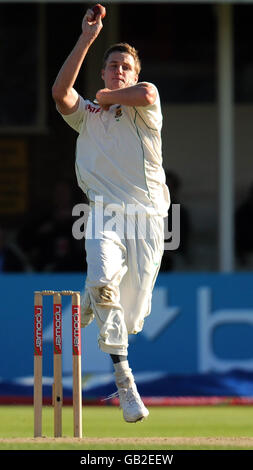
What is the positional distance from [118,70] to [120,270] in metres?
1.14

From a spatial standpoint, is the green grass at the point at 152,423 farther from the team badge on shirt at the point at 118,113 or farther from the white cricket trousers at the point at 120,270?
the team badge on shirt at the point at 118,113

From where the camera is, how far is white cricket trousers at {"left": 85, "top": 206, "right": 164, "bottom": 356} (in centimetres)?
677

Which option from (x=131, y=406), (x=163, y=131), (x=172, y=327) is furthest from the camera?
(x=163, y=131)

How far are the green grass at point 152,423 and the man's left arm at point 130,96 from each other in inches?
83.3

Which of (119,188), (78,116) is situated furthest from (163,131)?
(119,188)

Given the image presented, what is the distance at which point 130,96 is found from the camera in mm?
6723

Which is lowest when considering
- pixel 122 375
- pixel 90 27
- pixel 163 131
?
pixel 122 375

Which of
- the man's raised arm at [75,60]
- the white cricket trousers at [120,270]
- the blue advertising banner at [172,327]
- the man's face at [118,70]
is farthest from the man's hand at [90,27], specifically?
the blue advertising banner at [172,327]

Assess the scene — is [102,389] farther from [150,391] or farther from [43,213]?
[43,213]

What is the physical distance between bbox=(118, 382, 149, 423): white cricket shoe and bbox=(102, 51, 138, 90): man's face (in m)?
1.71

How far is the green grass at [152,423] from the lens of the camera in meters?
8.50

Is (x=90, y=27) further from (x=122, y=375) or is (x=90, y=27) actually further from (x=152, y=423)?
(x=152, y=423)

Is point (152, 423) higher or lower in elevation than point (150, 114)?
lower
